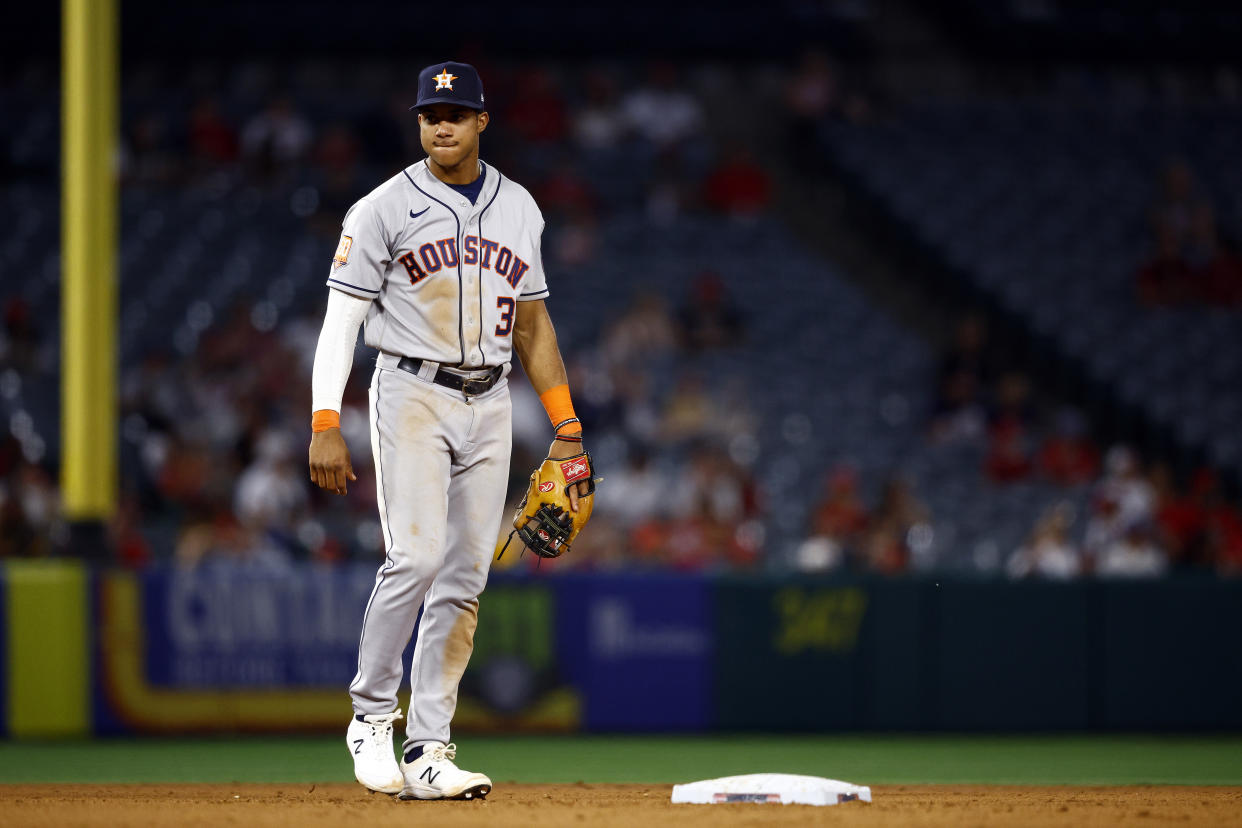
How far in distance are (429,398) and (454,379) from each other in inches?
3.6

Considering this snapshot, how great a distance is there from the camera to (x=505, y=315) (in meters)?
4.67

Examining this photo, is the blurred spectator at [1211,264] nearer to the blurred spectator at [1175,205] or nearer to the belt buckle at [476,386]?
the blurred spectator at [1175,205]

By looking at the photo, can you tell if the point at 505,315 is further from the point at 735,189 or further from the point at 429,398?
the point at 735,189

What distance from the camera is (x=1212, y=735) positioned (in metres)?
8.56

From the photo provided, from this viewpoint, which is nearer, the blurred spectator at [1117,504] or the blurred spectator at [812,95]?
the blurred spectator at [1117,504]

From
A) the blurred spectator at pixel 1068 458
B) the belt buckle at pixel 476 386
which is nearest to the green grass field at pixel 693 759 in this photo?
the belt buckle at pixel 476 386

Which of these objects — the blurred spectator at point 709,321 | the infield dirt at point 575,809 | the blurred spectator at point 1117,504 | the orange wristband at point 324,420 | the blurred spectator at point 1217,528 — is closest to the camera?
the infield dirt at point 575,809

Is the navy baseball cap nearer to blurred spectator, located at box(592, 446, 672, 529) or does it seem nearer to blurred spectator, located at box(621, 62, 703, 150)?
blurred spectator, located at box(592, 446, 672, 529)

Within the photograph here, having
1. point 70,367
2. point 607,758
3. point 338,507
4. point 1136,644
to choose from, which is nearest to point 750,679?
point 607,758

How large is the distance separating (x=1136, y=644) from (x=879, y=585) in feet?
4.60

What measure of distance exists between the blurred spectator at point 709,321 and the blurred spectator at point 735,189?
1826mm

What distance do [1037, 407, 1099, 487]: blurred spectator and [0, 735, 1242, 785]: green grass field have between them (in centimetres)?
291

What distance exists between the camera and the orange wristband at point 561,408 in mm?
4891

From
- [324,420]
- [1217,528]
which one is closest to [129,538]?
[324,420]
